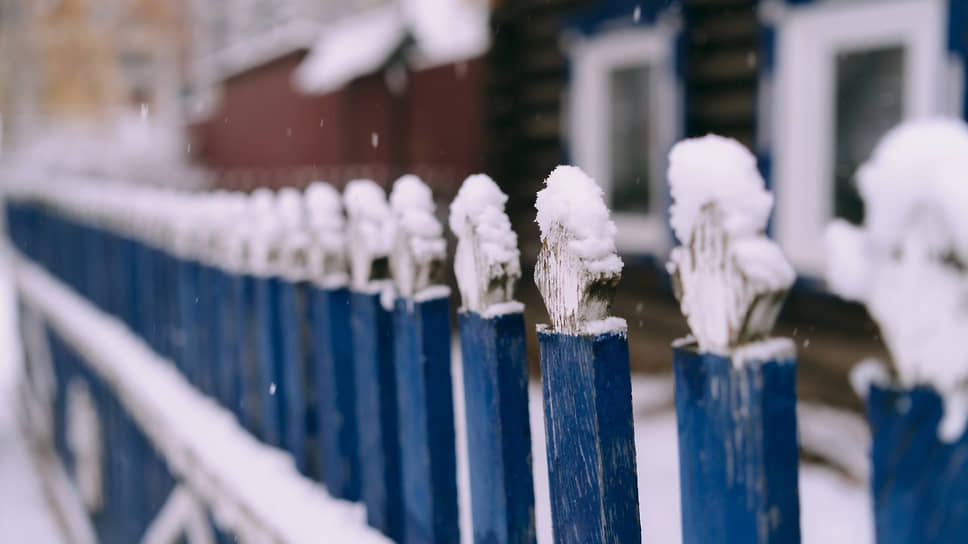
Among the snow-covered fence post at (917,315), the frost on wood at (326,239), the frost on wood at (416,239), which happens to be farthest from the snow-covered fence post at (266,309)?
the snow-covered fence post at (917,315)

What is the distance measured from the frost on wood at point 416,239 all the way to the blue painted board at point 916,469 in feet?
2.32

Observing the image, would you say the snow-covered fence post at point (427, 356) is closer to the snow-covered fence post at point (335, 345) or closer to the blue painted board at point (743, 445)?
the snow-covered fence post at point (335, 345)

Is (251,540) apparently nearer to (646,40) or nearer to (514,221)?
(646,40)

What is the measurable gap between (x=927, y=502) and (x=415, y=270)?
2.59 ft

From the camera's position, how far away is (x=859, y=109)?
398 cm

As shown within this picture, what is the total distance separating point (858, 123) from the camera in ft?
13.2

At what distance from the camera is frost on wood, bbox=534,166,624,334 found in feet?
2.86

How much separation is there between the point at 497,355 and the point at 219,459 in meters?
1.07

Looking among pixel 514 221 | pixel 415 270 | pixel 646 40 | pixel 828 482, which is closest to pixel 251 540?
pixel 415 270

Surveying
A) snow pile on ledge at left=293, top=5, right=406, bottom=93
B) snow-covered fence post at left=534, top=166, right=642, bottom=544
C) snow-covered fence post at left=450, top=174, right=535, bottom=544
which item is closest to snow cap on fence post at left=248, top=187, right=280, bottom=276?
snow-covered fence post at left=450, top=174, right=535, bottom=544

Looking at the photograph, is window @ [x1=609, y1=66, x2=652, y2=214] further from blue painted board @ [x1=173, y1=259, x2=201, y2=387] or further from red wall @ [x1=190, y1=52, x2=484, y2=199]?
blue painted board @ [x1=173, y1=259, x2=201, y2=387]

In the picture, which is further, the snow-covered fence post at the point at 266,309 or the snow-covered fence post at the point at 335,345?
the snow-covered fence post at the point at 266,309

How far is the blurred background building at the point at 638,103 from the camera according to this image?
12.7 ft

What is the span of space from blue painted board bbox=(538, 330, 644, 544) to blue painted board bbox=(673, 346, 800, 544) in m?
0.11
